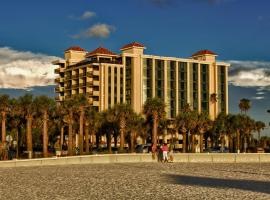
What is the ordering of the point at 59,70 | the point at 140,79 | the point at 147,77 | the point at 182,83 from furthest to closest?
the point at 59,70 → the point at 182,83 → the point at 147,77 → the point at 140,79

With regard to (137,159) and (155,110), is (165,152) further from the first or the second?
(155,110)

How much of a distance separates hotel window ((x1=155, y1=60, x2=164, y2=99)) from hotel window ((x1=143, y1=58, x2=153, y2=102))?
85.8 inches

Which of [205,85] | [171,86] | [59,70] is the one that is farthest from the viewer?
[205,85]

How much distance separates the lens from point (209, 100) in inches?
6152

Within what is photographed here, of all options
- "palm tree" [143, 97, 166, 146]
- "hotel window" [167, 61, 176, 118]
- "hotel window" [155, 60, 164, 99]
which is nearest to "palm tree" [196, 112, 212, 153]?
"palm tree" [143, 97, 166, 146]

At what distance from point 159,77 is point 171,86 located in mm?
4692

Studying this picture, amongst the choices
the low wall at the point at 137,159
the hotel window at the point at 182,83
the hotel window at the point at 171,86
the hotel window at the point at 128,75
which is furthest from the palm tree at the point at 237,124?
the low wall at the point at 137,159

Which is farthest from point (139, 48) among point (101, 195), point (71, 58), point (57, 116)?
point (101, 195)

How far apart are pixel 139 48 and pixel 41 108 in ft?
221

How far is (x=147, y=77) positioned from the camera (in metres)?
146

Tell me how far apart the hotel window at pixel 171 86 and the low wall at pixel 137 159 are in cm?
9308

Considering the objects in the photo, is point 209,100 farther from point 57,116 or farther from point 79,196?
point 79,196

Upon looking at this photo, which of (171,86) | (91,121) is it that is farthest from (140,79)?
(91,121)

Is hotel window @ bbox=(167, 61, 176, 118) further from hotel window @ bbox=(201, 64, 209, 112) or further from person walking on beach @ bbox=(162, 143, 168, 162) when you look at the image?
person walking on beach @ bbox=(162, 143, 168, 162)
